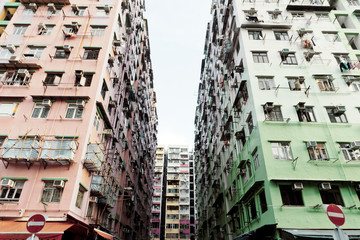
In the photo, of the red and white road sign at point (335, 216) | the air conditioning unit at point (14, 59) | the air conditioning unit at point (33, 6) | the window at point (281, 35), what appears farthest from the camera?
the air conditioning unit at point (33, 6)

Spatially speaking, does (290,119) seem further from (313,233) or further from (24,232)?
(24,232)

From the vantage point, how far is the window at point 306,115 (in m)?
18.2

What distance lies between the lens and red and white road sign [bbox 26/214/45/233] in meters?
7.66

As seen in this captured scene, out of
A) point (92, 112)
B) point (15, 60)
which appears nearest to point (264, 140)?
point (92, 112)

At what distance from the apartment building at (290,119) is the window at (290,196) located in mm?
64

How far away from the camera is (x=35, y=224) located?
7758 millimetres

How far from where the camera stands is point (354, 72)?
67.7 feet

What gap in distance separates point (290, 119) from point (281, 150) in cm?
277

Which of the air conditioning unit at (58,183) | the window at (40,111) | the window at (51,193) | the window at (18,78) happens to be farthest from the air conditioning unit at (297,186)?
the window at (18,78)

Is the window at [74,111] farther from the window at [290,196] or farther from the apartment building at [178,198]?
the apartment building at [178,198]

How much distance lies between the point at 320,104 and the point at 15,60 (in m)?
24.3

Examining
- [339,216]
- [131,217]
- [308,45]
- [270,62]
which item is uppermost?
[308,45]

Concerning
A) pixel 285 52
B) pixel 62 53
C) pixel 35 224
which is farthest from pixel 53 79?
pixel 285 52

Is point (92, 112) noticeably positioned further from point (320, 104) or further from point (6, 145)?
point (320, 104)
